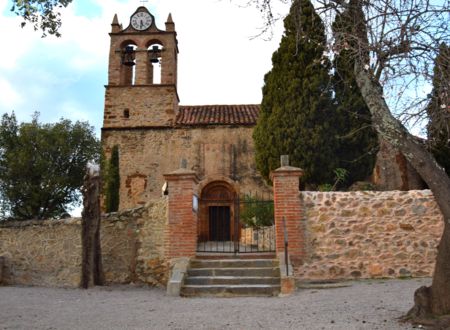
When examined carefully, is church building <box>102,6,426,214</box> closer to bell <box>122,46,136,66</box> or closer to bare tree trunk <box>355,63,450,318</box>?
bell <box>122,46,136,66</box>

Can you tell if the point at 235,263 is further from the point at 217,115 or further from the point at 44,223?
the point at 217,115

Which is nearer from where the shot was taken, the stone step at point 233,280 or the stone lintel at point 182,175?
the stone step at point 233,280

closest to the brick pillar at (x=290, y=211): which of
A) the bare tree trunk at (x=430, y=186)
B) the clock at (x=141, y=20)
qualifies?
the bare tree trunk at (x=430, y=186)

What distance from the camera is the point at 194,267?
9.21 meters

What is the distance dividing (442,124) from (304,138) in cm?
737

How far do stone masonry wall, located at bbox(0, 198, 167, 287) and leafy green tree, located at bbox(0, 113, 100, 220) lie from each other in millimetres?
1726

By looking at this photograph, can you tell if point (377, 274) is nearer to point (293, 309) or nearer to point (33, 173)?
point (293, 309)

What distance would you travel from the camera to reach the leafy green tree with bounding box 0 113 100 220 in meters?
14.0

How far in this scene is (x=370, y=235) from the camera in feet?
30.7

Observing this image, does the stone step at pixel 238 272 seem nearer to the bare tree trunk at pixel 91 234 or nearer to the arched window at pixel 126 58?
the bare tree trunk at pixel 91 234

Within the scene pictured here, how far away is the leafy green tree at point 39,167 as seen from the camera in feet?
46.0

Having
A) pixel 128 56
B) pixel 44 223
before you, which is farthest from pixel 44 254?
pixel 128 56

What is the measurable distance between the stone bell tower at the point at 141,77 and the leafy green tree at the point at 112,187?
2141mm

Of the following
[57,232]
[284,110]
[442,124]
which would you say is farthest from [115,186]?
[442,124]
